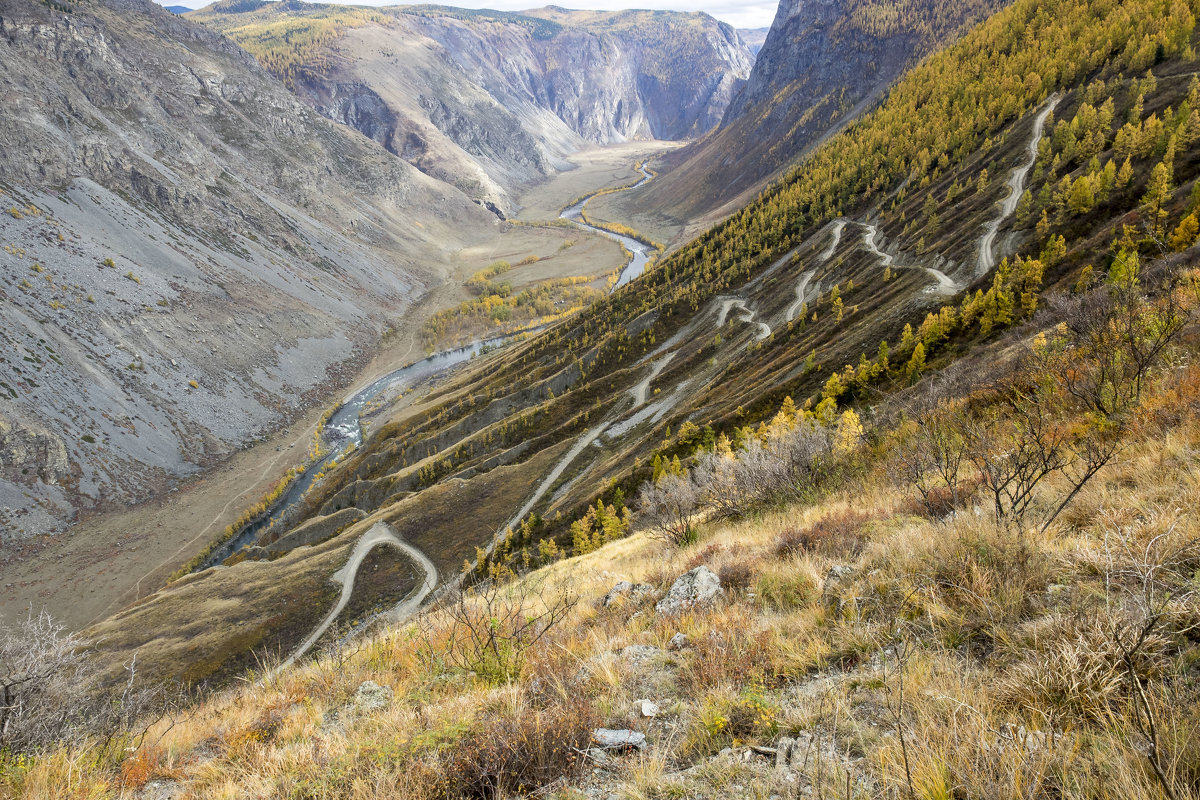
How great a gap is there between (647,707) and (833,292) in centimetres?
7404

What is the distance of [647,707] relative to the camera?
18.7 ft

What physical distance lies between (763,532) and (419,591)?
44061 mm

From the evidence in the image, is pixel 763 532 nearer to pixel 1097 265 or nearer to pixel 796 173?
pixel 1097 265

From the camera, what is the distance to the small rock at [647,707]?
561 centimetres

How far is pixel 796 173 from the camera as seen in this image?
5325 inches

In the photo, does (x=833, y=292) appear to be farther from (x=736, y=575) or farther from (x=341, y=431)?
(x=341, y=431)

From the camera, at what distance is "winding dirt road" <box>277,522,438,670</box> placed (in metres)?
45.7

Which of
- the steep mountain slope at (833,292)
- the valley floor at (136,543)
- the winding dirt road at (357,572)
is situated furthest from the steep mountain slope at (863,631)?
the valley floor at (136,543)

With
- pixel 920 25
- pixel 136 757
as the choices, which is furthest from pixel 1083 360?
pixel 920 25

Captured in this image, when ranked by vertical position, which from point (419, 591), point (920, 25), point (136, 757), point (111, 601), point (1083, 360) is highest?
point (920, 25)

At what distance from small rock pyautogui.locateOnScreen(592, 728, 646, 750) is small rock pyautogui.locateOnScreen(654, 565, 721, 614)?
3.92 meters

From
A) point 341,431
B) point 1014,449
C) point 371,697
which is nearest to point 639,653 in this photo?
point 371,697

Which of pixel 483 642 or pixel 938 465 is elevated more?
pixel 938 465

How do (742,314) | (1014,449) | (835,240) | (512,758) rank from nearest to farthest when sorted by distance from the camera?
(512,758), (1014,449), (742,314), (835,240)
